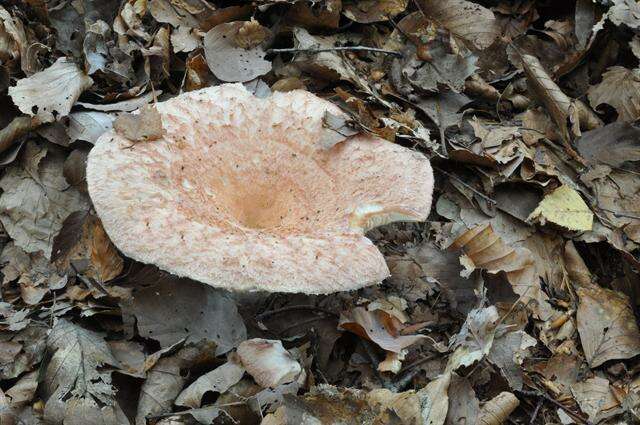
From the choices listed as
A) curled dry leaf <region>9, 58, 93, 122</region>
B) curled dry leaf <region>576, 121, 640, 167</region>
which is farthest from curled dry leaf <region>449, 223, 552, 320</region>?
curled dry leaf <region>9, 58, 93, 122</region>

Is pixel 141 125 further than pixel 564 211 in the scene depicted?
No

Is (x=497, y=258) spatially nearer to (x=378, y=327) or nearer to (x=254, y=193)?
(x=378, y=327)

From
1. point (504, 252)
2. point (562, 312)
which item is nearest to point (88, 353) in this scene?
point (504, 252)

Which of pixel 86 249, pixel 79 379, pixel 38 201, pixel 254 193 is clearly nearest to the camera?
pixel 79 379

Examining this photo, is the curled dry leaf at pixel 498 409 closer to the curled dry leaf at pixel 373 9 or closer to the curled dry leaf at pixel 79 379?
the curled dry leaf at pixel 79 379

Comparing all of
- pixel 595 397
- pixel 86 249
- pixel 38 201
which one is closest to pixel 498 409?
pixel 595 397

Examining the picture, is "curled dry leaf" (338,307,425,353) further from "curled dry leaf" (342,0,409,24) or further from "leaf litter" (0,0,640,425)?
"curled dry leaf" (342,0,409,24)
